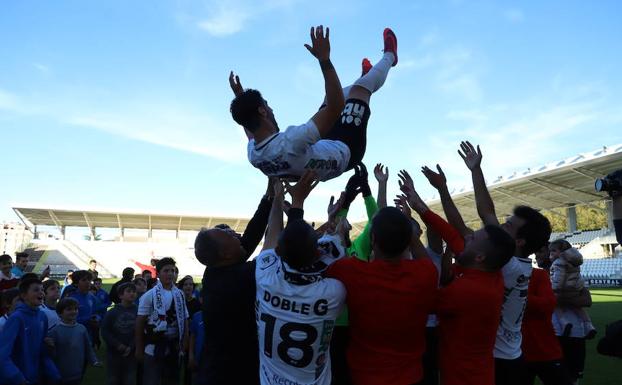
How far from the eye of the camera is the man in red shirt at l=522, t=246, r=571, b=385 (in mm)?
4406

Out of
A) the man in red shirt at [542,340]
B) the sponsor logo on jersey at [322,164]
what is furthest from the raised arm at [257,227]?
the man in red shirt at [542,340]

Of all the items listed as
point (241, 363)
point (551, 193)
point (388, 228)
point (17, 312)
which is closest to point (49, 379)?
point (17, 312)

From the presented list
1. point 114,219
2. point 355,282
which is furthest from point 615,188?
point 114,219

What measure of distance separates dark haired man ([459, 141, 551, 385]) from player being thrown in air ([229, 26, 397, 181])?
1.02 metres

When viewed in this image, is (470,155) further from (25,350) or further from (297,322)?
(25,350)

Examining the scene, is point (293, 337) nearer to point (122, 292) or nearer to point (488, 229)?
point (488, 229)

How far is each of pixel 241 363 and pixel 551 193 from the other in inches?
1552

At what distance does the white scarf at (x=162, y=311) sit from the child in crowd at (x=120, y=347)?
866 millimetres

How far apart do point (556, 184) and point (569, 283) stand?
106 ft

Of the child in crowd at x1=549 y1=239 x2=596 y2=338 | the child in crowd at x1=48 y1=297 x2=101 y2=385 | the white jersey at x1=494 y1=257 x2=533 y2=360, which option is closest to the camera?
the white jersey at x1=494 y1=257 x2=533 y2=360

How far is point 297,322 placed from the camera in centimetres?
272

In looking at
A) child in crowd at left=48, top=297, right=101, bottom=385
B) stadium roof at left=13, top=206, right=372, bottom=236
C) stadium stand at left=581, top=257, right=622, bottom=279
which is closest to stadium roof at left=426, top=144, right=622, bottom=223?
stadium stand at left=581, top=257, right=622, bottom=279

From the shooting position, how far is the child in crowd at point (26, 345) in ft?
15.6

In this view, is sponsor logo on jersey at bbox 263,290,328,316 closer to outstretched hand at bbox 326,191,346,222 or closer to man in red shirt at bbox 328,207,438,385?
man in red shirt at bbox 328,207,438,385
